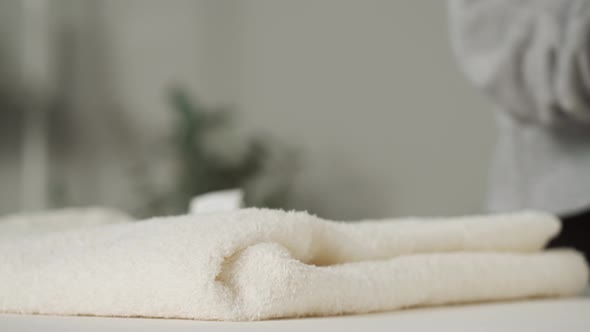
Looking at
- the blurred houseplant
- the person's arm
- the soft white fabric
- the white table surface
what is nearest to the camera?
the white table surface

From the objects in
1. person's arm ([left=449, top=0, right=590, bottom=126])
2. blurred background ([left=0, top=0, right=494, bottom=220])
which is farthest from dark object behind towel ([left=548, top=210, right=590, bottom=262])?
blurred background ([left=0, top=0, right=494, bottom=220])

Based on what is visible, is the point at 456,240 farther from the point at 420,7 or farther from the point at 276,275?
the point at 420,7

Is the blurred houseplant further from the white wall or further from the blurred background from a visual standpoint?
the white wall

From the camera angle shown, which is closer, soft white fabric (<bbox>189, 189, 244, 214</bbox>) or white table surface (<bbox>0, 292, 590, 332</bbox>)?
white table surface (<bbox>0, 292, 590, 332</bbox>)

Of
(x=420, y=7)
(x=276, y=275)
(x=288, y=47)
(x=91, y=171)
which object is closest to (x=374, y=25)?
(x=420, y=7)

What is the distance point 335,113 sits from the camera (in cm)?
249

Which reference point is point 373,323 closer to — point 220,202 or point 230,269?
point 230,269

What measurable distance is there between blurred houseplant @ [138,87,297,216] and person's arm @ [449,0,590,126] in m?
1.49

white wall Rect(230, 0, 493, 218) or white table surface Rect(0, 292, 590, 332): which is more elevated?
white table surface Rect(0, 292, 590, 332)

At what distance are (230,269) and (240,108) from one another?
2448 millimetres

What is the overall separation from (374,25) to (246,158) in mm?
579

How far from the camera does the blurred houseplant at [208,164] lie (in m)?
2.38

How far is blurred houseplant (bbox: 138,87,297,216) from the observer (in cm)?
238

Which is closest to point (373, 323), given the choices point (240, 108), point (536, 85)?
point (536, 85)
